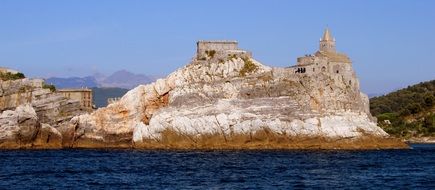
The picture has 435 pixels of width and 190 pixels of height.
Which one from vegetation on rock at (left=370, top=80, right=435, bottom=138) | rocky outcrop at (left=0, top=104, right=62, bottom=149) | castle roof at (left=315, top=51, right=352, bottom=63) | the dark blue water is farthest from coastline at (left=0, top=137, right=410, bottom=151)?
vegetation on rock at (left=370, top=80, right=435, bottom=138)

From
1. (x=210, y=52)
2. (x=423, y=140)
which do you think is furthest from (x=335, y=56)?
(x=423, y=140)

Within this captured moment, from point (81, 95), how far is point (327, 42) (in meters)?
36.1

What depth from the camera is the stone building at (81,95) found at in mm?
114500

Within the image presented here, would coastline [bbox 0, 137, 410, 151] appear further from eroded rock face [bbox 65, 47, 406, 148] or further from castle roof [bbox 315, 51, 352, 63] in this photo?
castle roof [bbox 315, 51, 352, 63]

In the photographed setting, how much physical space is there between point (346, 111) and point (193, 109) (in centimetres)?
1702

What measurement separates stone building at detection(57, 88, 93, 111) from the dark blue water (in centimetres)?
2533

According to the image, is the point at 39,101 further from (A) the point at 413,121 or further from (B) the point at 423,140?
(A) the point at 413,121

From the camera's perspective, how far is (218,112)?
9350 centimetres

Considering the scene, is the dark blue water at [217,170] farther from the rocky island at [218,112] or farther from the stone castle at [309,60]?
the stone castle at [309,60]

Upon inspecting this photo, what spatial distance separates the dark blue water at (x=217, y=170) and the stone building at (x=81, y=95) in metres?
25.3

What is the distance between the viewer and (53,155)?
281ft

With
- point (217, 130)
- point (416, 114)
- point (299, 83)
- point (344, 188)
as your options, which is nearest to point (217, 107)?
point (217, 130)

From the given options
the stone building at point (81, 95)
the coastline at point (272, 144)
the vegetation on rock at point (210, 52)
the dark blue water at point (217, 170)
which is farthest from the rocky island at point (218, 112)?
the stone building at point (81, 95)

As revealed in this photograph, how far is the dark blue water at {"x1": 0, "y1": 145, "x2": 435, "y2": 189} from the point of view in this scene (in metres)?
55.6
